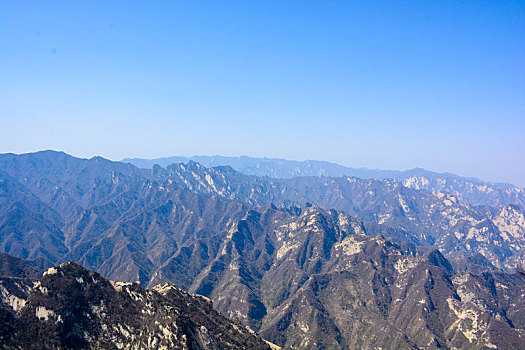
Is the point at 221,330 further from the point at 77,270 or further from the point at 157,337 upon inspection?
the point at 77,270

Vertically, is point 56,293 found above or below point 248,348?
above

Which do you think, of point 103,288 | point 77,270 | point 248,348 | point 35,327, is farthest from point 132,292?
point 248,348

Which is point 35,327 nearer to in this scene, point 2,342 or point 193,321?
point 2,342

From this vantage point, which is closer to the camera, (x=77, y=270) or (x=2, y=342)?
(x=2, y=342)

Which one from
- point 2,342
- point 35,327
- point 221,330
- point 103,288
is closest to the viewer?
point 2,342

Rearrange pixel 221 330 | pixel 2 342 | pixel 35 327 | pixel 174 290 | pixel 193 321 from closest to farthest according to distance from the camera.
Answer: pixel 2 342 → pixel 35 327 → pixel 193 321 → pixel 221 330 → pixel 174 290

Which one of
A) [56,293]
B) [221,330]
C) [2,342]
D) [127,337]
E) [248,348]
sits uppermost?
[56,293]
